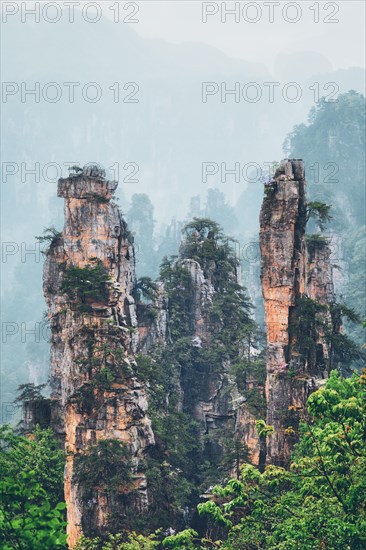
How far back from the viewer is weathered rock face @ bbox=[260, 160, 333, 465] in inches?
1033

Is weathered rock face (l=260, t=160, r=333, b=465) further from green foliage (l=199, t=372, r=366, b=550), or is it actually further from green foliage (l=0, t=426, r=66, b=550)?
green foliage (l=0, t=426, r=66, b=550)

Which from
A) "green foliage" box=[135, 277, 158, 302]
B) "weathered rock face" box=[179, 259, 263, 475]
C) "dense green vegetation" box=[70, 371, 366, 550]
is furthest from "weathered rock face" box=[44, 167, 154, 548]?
"dense green vegetation" box=[70, 371, 366, 550]

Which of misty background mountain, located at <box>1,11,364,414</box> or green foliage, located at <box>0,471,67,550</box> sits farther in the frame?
misty background mountain, located at <box>1,11,364,414</box>

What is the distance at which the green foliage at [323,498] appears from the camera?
1484cm

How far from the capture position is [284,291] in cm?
2659

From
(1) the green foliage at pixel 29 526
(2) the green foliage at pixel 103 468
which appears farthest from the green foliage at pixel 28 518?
(2) the green foliage at pixel 103 468

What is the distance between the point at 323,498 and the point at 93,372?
11533mm

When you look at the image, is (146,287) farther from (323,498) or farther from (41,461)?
(323,498)

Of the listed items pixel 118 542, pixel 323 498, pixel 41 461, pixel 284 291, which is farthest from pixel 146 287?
pixel 323 498

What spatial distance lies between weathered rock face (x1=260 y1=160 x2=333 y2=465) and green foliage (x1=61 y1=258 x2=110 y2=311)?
5705 millimetres

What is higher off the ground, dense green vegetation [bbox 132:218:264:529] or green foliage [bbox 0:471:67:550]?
dense green vegetation [bbox 132:218:264:529]

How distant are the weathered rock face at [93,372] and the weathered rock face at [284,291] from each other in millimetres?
4555

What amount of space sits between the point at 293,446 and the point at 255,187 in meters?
99.8

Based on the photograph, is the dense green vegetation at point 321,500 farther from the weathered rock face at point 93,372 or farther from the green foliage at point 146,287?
the green foliage at point 146,287
